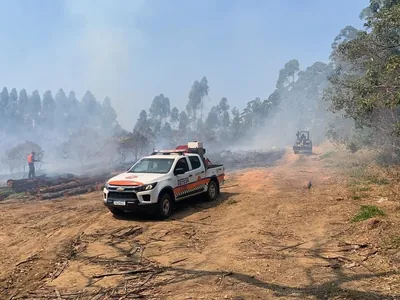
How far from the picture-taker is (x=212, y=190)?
497 inches

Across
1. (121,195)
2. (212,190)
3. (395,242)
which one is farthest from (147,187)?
(395,242)

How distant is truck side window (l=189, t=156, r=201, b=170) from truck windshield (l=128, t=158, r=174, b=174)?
0.97 meters

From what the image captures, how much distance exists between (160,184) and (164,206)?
2.17 feet

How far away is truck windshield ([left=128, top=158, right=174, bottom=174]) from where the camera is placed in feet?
35.0

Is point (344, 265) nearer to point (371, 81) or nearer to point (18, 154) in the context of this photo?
point (371, 81)

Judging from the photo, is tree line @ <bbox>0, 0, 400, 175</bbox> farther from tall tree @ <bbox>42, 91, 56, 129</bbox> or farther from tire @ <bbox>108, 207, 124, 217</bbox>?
tire @ <bbox>108, 207, 124, 217</bbox>

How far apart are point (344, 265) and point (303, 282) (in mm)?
1112

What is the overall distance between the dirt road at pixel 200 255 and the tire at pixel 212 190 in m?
0.97

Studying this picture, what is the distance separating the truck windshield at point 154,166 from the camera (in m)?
10.7

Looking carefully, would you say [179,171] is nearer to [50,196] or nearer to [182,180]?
[182,180]

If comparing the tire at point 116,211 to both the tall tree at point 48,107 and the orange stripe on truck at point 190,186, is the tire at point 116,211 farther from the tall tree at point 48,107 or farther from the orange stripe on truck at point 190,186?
the tall tree at point 48,107

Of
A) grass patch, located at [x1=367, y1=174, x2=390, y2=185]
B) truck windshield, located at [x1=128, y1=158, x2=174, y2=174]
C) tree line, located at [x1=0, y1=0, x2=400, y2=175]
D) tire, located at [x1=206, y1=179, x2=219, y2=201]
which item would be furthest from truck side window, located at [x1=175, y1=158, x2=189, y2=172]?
tree line, located at [x1=0, y1=0, x2=400, y2=175]

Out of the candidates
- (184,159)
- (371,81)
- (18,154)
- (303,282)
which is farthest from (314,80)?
(303,282)

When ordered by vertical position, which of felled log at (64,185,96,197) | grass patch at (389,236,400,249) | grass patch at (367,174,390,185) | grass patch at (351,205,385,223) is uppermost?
felled log at (64,185,96,197)
